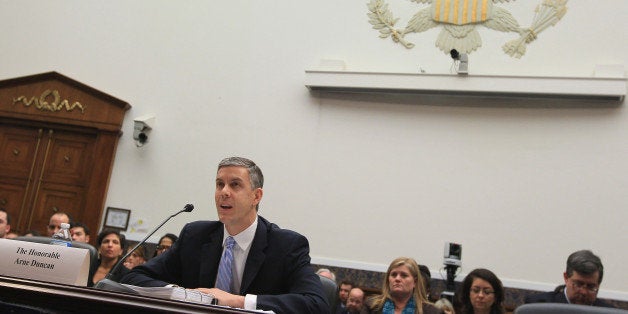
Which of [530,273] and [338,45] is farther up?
[338,45]

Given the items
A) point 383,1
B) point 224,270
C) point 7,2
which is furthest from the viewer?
point 7,2

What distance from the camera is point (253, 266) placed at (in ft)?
7.67

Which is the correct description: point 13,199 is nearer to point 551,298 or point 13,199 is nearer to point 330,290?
point 330,290

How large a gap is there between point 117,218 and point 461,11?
4247 millimetres

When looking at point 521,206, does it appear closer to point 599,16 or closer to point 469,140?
point 469,140

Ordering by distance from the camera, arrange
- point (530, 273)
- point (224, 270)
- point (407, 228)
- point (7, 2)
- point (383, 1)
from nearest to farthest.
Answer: point (224, 270)
point (530, 273)
point (407, 228)
point (383, 1)
point (7, 2)

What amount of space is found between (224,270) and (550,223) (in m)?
3.99

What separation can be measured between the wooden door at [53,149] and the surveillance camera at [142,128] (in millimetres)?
290

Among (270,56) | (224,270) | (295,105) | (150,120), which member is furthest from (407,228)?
Result: (224,270)

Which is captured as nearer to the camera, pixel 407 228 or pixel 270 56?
pixel 407 228

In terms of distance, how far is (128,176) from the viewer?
257 inches

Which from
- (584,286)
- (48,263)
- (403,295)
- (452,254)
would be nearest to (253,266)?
(48,263)

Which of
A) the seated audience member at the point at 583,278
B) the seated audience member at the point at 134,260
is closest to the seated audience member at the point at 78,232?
the seated audience member at the point at 134,260

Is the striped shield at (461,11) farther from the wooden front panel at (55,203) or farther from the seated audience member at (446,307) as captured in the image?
the wooden front panel at (55,203)
